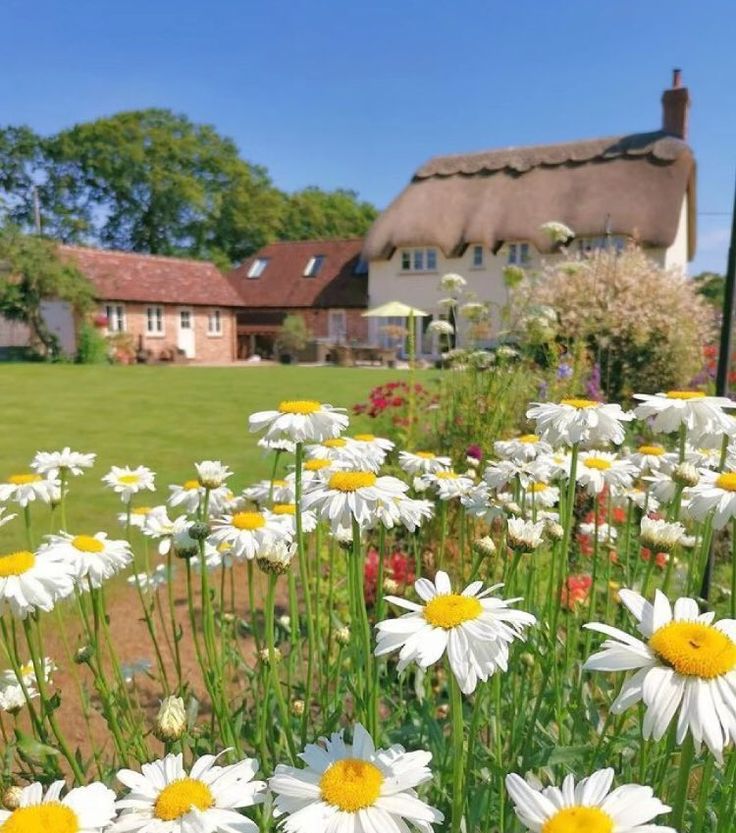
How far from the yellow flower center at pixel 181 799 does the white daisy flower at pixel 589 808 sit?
0.44 m

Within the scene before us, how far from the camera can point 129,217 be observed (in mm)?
38844

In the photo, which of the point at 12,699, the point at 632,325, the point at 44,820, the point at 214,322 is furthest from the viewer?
the point at 214,322

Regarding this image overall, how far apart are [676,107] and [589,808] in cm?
2679

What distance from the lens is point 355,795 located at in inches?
33.7

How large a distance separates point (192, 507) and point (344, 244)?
2687 centimetres

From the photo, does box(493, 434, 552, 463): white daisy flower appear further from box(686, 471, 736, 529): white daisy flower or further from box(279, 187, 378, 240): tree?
box(279, 187, 378, 240): tree

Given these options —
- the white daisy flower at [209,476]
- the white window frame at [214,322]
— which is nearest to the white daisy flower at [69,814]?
the white daisy flower at [209,476]

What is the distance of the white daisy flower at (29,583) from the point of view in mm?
1299

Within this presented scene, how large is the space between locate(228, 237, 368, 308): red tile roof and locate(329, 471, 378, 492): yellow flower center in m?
24.7

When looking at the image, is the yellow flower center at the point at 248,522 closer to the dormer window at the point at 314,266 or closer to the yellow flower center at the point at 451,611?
the yellow flower center at the point at 451,611

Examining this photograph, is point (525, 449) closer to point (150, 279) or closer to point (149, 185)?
point (150, 279)

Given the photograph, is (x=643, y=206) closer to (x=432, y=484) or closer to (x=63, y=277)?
(x=63, y=277)

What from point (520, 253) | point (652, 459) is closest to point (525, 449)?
point (652, 459)

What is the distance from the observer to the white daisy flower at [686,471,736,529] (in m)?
1.35
